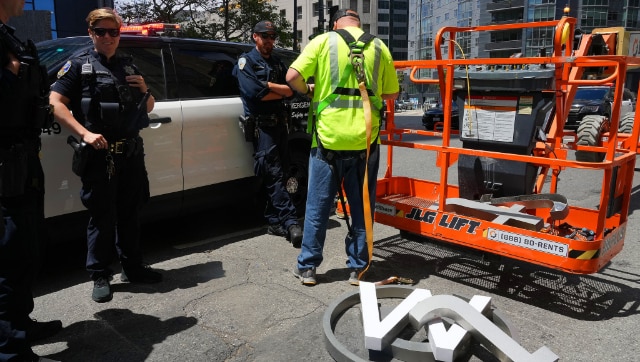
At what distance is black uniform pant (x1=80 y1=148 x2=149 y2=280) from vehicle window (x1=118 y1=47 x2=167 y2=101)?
0.85 m

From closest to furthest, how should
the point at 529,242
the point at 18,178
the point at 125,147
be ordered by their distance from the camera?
the point at 18,178 < the point at 529,242 < the point at 125,147

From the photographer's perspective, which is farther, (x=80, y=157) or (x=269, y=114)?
(x=269, y=114)

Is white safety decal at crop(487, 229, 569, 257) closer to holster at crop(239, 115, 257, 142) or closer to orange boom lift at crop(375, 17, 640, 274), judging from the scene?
orange boom lift at crop(375, 17, 640, 274)

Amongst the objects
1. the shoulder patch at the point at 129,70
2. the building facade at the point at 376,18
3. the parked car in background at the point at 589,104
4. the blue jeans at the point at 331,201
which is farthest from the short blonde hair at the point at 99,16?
the building facade at the point at 376,18

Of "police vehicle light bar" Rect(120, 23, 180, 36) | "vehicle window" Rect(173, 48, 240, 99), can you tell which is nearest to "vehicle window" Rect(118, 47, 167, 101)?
"vehicle window" Rect(173, 48, 240, 99)

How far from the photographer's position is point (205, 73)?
15.9ft

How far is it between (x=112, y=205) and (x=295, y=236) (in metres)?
1.74

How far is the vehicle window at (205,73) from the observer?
15.1 ft

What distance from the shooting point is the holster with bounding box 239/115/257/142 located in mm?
4852

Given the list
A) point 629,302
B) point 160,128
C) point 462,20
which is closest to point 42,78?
point 160,128

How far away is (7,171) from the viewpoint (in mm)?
2570

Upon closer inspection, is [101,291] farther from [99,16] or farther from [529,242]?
[529,242]

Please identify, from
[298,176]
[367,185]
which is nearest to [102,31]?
[367,185]

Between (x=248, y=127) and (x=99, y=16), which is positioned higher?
(x=99, y=16)
